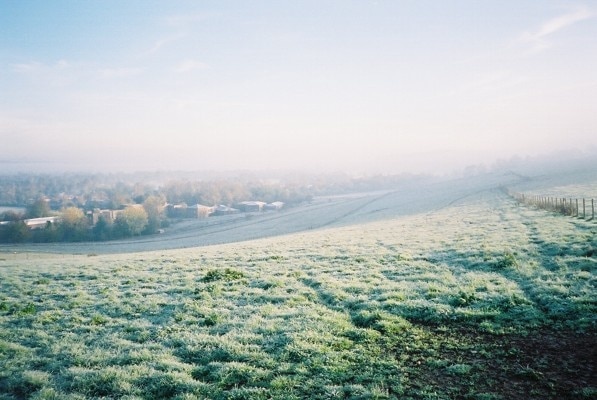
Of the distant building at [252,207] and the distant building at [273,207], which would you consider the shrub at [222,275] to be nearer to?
the distant building at [273,207]

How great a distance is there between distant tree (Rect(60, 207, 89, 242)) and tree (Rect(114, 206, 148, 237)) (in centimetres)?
716

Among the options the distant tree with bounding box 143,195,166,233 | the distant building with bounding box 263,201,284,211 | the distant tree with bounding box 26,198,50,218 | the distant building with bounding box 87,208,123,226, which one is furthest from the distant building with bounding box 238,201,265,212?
the distant tree with bounding box 26,198,50,218

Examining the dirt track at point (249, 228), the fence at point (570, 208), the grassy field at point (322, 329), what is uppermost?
the fence at point (570, 208)

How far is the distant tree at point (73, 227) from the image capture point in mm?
86188

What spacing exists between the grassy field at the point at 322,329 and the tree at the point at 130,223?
7045 cm

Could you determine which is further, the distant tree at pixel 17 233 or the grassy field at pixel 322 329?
the distant tree at pixel 17 233

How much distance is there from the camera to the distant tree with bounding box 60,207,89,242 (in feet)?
283

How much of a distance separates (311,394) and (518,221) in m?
28.8

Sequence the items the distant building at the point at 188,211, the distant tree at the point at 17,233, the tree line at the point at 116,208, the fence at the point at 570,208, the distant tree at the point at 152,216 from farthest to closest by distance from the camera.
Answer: the distant building at the point at 188,211 → the distant tree at the point at 152,216 → the tree line at the point at 116,208 → the distant tree at the point at 17,233 → the fence at the point at 570,208

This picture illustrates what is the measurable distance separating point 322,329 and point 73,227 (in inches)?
3681

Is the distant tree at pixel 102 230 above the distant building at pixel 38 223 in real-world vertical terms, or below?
below

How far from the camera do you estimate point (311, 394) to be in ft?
25.7

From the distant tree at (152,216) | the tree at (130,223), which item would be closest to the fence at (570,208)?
the tree at (130,223)

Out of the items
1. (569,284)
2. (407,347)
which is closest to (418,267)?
(569,284)
